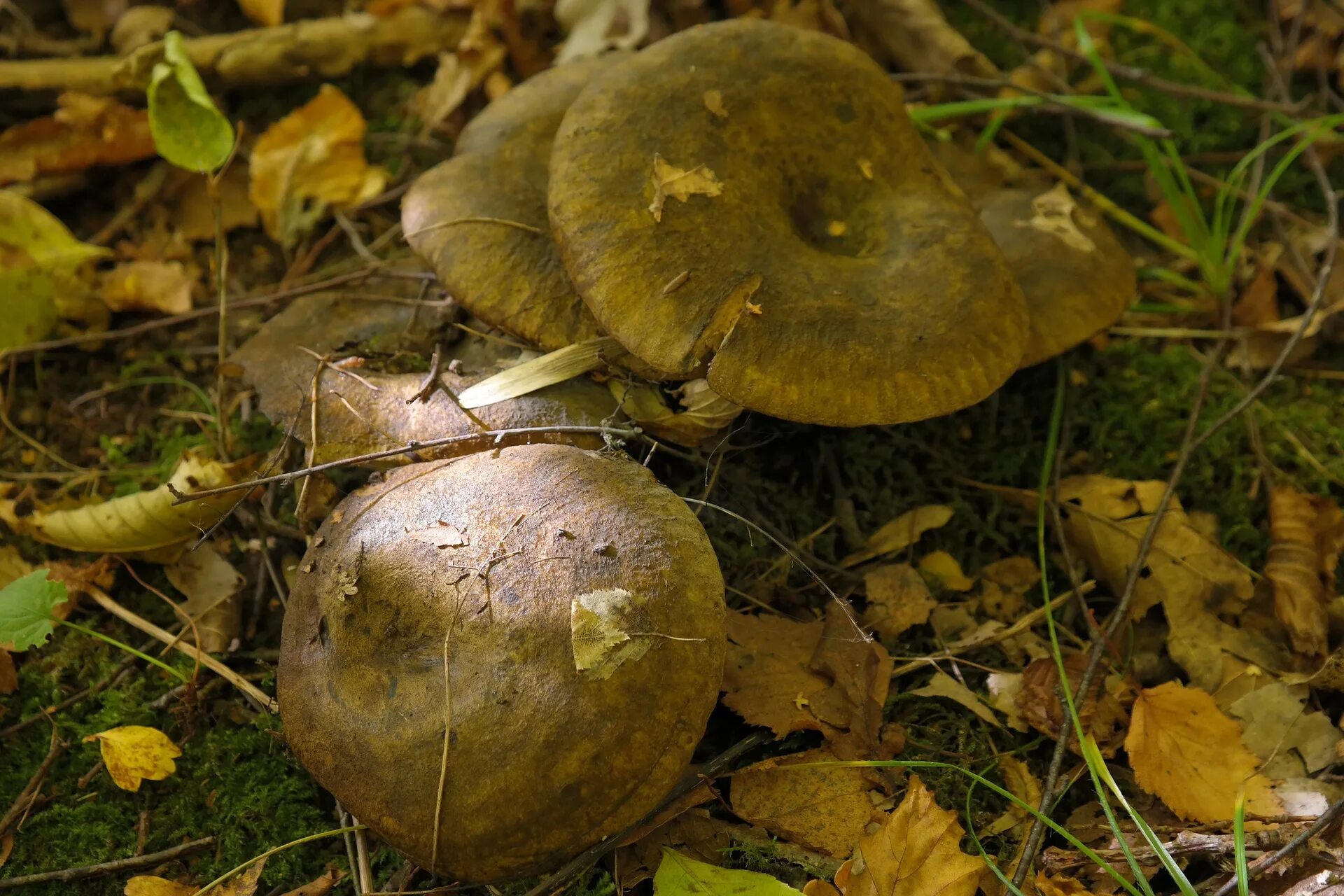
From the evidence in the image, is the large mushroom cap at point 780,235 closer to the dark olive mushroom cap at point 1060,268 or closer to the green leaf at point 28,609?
the dark olive mushroom cap at point 1060,268

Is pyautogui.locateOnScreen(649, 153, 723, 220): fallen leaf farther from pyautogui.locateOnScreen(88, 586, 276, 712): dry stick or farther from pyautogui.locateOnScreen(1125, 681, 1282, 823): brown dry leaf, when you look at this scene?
pyautogui.locateOnScreen(1125, 681, 1282, 823): brown dry leaf

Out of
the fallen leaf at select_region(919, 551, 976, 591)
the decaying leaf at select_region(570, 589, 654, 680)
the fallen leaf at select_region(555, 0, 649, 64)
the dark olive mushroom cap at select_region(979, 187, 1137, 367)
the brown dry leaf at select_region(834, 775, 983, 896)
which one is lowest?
the brown dry leaf at select_region(834, 775, 983, 896)

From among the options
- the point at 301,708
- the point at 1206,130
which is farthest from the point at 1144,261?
the point at 301,708

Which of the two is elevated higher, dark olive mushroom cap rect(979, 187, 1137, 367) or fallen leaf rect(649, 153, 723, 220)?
fallen leaf rect(649, 153, 723, 220)

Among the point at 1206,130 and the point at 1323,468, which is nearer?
the point at 1323,468

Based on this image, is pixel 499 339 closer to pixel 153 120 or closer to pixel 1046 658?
pixel 153 120

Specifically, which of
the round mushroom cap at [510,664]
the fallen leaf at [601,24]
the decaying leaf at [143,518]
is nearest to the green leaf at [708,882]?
the round mushroom cap at [510,664]

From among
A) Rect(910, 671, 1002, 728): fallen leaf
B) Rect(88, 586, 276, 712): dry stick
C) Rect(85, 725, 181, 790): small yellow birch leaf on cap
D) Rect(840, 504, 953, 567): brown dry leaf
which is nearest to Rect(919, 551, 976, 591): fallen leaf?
Rect(840, 504, 953, 567): brown dry leaf
